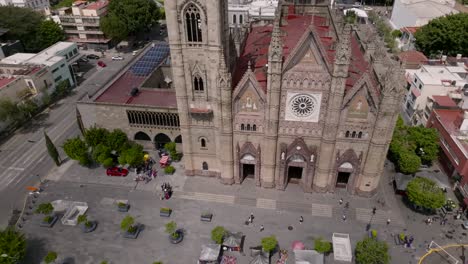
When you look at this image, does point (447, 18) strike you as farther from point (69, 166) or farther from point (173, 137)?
point (69, 166)

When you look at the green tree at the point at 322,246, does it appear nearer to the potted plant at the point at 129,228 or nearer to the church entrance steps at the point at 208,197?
the church entrance steps at the point at 208,197

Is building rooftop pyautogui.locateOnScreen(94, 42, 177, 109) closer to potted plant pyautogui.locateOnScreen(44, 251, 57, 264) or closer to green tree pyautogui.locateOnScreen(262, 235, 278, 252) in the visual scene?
green tree pyautogui.locateOnScreen(262, 235, 278, 252)

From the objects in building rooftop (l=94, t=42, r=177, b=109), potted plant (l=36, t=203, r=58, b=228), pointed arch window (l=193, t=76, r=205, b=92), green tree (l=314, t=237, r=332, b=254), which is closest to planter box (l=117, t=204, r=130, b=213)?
potted plant (l=36, t=203, r=58, b=228)

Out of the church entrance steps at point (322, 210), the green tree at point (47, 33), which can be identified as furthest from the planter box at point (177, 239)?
the green tree at point (47, 33)

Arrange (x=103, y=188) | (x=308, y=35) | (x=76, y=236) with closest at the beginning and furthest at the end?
1. (x=308, y=35)
2. (x=76, y=236)
3. (x=103, y=188)

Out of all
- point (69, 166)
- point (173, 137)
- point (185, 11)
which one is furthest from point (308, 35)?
point (69, 166)

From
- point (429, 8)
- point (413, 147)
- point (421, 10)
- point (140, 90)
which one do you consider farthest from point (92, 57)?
point (429, 8)
